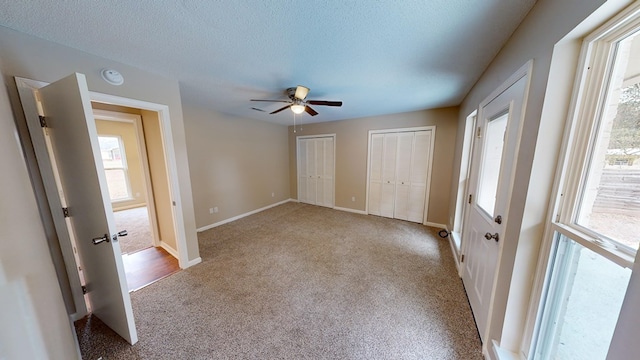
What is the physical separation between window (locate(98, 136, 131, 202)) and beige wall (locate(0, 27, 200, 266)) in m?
4.63

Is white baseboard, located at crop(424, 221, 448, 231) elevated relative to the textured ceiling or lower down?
lower down

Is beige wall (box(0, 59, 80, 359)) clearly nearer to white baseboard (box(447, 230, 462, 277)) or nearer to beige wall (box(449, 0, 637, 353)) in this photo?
beige wall (box(449, 0, 637, 353))

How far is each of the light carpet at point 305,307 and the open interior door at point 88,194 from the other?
33cm

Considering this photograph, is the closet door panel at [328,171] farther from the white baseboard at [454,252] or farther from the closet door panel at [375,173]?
the white baseboard at [454,252]

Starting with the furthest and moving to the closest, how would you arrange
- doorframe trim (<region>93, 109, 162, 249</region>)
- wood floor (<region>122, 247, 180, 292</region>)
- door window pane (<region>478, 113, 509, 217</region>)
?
doorframe trim (<region>93, 109, 162, 249</region>) < wood floor (<region>122, 247, 180, 292</region>) < door window pane (<region>478, 113, 509, 217</region>)

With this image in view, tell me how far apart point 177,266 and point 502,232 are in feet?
11.1

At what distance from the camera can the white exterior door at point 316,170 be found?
4707mm

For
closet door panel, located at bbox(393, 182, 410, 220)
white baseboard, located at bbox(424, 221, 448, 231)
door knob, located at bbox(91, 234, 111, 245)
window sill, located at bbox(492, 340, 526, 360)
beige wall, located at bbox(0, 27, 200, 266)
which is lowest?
white baseboard, located at bbox(424, 221, 448, 231)

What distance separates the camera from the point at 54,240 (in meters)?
1.53

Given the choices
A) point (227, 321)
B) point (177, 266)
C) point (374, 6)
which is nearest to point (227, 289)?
point (227, 321)

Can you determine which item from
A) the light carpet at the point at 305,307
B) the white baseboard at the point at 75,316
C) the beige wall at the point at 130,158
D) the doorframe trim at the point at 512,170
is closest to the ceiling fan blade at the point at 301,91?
the doorframe trim at the point at 512,170

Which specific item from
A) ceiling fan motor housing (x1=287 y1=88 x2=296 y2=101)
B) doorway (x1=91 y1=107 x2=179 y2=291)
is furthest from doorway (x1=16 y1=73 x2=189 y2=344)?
ceiling fan motor housing (x1=287 y1=88 x2=296 y2=101)

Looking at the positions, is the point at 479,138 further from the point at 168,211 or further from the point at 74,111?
the point at 168,211

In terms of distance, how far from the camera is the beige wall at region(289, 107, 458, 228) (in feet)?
11.1
